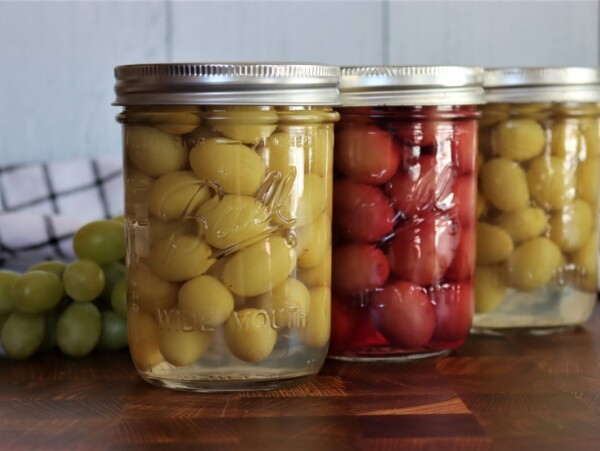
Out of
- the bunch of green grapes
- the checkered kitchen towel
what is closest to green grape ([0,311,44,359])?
the bunch of green grapes

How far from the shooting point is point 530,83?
833 millimetres

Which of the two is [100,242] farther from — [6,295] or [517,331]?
[517,331]

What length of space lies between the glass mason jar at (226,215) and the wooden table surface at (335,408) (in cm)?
4

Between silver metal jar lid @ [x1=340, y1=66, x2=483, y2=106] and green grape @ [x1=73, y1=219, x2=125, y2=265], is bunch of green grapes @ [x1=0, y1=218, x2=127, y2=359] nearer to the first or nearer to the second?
green grape @ [x1=73, y1=219, x2=125, y2=265]

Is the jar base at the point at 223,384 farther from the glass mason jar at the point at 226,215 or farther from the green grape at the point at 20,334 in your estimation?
the green grape at the point at 20,334

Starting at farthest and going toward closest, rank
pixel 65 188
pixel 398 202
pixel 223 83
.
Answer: pixel 65 188 < pixel 398 202 < pixel 223 83

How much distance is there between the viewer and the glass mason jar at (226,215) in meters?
0.66

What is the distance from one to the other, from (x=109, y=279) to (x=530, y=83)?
40 centimetres

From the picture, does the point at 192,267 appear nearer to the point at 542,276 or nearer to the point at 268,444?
the point at 268,444

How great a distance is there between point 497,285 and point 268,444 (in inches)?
13.8

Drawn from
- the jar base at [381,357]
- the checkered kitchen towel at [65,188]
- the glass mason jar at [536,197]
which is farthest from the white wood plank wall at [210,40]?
the jar base at [381,357]

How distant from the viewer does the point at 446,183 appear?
77cm

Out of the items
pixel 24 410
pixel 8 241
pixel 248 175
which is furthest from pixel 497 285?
pixel 8 241

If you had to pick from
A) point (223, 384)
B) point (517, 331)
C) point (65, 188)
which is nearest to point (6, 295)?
point (223, 384)
